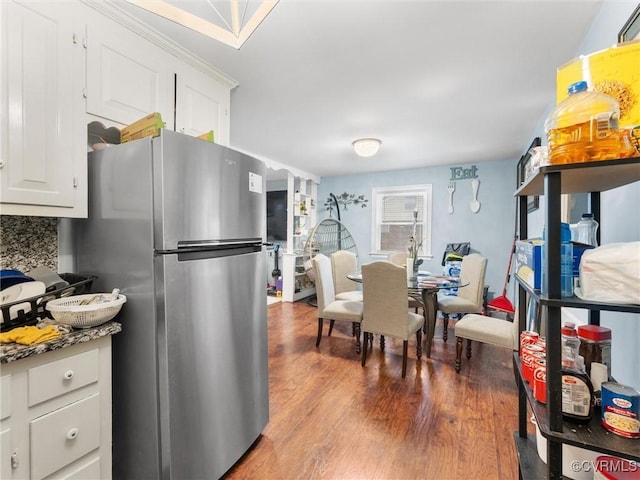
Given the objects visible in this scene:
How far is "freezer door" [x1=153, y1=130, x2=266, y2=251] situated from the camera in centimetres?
123

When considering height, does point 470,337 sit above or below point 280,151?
below

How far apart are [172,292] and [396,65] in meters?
2.00

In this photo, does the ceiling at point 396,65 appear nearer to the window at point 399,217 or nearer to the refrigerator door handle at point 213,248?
the refrigerator door handle at point 213,248

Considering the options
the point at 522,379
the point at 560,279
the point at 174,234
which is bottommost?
the point at 522,379

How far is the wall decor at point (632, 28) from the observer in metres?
1.15

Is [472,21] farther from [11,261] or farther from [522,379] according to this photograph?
[11,261]

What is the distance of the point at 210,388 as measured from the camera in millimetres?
1399

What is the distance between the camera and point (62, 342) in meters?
1.07

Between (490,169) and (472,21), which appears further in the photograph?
(490,169)

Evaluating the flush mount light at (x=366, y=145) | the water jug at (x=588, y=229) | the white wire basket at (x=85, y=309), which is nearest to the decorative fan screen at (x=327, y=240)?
the flush mount light at (x=366, y=145)

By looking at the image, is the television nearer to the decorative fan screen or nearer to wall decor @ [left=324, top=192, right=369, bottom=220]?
wall decor @ [left=324, top=192, right=369, bottom=220]

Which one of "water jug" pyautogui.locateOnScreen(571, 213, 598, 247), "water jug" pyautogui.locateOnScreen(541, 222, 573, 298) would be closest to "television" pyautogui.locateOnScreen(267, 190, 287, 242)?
"water jug" pyautogui.locateOnScreen(571, 213, 598, 247)

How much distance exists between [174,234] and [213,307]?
0.40 meters

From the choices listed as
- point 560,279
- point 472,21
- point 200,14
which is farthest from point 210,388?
point 472,21
